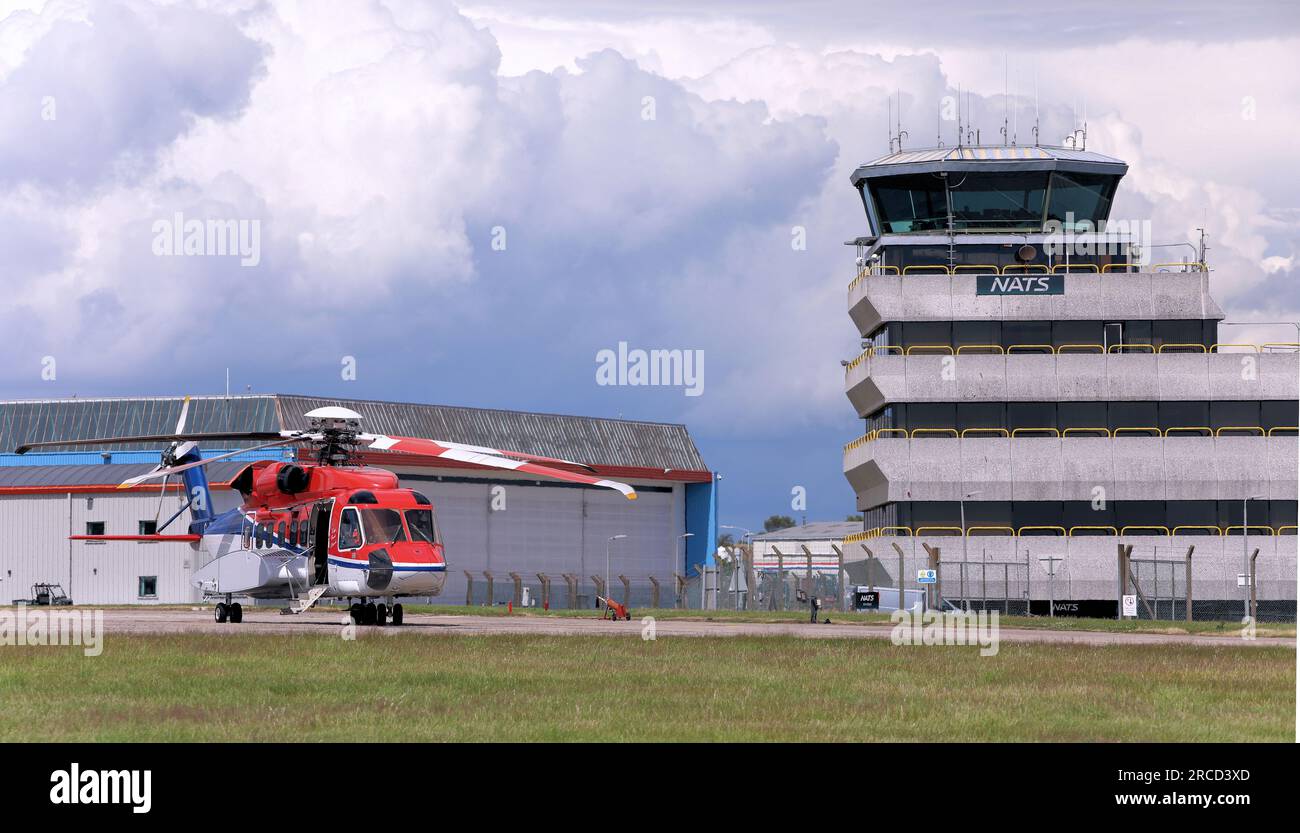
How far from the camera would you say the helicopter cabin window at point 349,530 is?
1452 inches

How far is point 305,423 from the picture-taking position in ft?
295

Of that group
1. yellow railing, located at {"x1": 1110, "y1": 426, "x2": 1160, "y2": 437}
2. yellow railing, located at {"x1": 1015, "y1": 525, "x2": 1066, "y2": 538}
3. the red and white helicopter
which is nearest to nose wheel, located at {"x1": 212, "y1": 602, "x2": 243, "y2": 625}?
the red and white helicopter

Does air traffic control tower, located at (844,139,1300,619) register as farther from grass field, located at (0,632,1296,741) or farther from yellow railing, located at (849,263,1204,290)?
grass field, located at (0,632,1296,741)

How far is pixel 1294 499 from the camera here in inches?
3004

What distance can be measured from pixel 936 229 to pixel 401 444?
160 feet

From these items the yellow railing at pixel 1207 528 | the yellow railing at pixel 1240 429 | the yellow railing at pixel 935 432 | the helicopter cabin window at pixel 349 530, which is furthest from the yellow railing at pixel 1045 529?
the helicopter cabin window at pixel 349 530

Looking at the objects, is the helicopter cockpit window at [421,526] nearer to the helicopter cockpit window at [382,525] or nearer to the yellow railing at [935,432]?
the helicopter cockpit window at [382,525]

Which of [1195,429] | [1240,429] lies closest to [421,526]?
[1195,429]

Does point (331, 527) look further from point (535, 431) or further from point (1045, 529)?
point (535, 431)

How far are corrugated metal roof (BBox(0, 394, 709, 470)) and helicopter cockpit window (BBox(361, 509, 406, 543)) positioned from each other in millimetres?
52416

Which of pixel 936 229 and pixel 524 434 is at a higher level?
pixel 936 229
